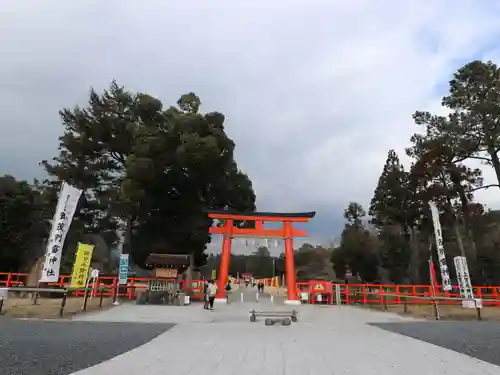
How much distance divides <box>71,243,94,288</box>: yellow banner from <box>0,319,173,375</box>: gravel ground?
651cm

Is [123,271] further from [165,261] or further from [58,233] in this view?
[58,233]

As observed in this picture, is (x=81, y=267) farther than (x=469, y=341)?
Yes

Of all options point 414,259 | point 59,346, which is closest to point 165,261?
point 59,346

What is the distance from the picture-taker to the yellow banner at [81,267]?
1538 cm

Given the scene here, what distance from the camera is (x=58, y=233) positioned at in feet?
49.0

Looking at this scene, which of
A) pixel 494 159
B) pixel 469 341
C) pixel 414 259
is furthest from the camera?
pixel 414 259

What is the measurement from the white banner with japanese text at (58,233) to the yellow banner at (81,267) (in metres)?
0.74

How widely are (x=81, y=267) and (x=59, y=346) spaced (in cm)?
988

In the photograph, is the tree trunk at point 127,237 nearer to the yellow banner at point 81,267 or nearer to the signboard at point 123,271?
the signboard at point 123,271

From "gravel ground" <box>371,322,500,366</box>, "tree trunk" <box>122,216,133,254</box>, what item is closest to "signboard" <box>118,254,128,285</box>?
"tree trunk" <box>122,216,133,254</box>

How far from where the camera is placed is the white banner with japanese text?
46.8ft

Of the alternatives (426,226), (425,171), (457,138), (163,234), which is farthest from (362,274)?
(163,234)

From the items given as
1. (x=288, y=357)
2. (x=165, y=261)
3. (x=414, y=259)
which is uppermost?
(x=414, y=259)

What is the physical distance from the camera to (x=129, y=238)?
26.3 meters
